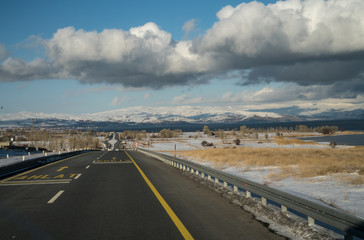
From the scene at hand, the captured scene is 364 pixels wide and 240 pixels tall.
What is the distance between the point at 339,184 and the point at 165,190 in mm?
7145

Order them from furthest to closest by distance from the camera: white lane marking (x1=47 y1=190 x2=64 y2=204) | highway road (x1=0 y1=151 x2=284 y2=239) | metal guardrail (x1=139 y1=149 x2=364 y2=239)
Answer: white lane marking (x1=47 y1=190 x2=64 y2=204) → highway road (x1=0 y1=151 x2=284 y2=239) → metal guardrail (x1=139 y1=149 x2=364 y2=239)

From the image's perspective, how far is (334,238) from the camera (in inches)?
224

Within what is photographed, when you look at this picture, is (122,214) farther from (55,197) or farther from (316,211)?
(316,211)

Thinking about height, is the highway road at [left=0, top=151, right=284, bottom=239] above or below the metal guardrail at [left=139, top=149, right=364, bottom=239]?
below

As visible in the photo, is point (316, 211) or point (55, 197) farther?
point (55, 197)

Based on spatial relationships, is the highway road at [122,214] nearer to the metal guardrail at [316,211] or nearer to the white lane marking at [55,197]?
the white lane marking at [55,197]

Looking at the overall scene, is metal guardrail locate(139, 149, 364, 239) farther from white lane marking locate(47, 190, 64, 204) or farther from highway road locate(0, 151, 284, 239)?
white lane marking locate(47, 190, 64, 204)

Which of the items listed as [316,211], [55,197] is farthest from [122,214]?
[316,211]

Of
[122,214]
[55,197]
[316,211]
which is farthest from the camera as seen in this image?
[55,197]

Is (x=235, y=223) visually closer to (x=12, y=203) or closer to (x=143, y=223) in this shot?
(x=143, y=223)

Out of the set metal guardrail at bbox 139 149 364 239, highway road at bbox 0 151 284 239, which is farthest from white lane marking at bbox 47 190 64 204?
metal guardrail at bbox 139 149 364 239

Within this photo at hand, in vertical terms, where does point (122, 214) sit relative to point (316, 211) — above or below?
below

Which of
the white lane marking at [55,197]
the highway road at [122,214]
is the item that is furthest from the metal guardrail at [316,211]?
the white lane marking at [55,197]

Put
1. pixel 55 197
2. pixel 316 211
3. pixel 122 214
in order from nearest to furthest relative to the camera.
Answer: pixel 316 211, pixel 122 214, pixel 55 197
